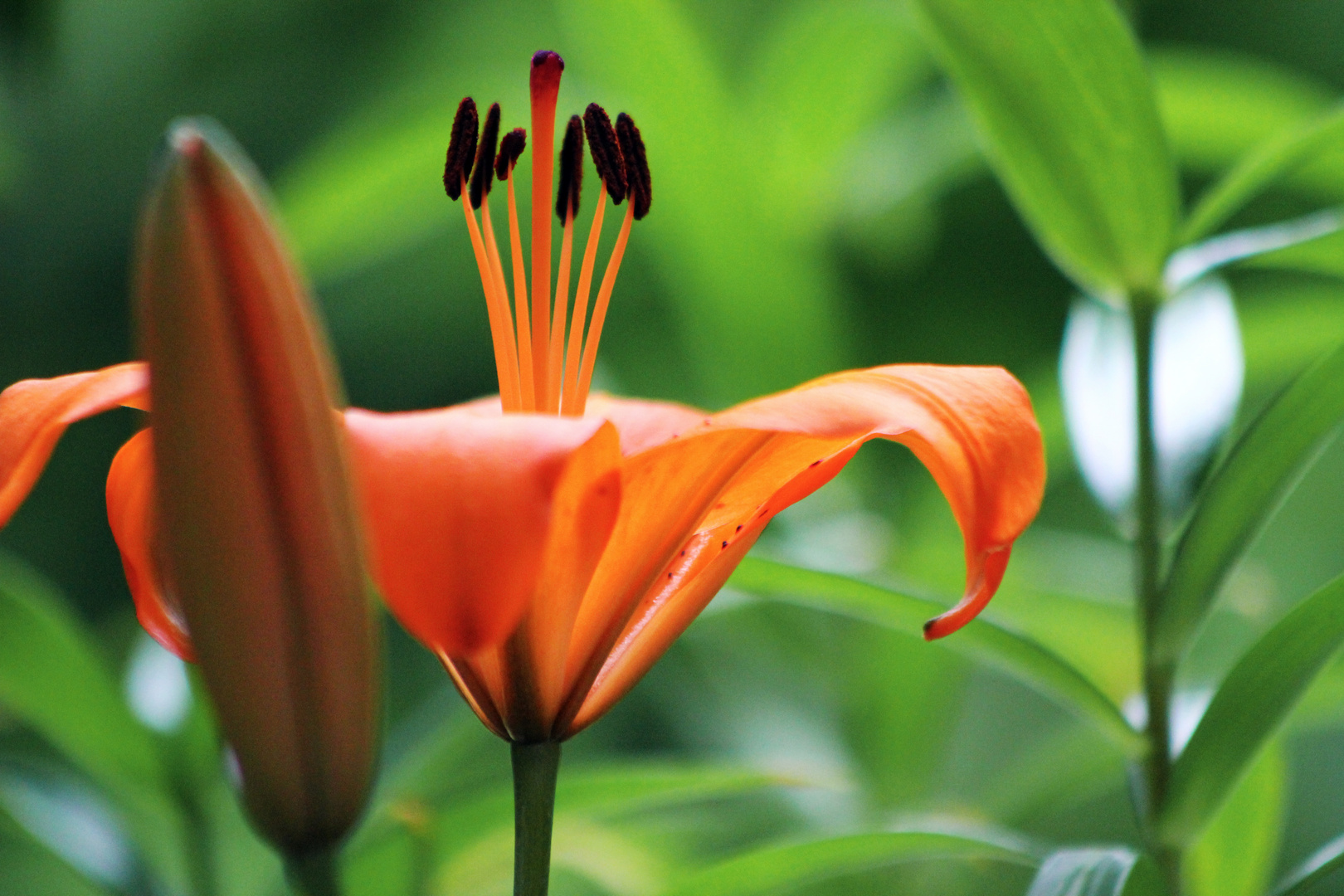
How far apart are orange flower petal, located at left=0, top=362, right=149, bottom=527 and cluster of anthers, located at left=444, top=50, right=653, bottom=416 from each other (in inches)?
3.5

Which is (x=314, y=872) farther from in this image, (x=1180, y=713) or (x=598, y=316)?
(x=1180, y=713)

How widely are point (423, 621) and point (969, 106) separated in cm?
24

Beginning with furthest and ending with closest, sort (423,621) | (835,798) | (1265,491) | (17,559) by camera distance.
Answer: (17,559) → (835,798) → (1265,491) → (423,621)

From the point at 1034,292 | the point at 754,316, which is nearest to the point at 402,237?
the point at 754,316

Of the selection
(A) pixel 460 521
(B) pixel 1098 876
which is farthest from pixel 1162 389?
(A) pixel 460 521

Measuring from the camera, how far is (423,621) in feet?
0.45

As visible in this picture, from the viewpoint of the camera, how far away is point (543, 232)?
0.26 meters

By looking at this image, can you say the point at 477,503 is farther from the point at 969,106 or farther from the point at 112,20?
the point at 112,20

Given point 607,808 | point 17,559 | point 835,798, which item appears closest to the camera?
point 607,808

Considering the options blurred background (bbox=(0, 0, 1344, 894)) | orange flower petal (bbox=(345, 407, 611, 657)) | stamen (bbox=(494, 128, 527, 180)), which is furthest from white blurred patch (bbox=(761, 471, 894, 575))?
orange flower petal (bbox=(345, 407, 611, 657))

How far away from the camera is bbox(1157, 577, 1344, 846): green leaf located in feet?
0.79

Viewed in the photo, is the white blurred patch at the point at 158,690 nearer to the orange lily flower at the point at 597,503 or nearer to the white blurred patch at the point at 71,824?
the white blurred patch at the point at 71,824

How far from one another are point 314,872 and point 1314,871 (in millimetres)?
226

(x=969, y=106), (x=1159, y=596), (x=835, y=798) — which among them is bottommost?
(x=835, y=798)
